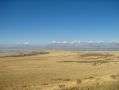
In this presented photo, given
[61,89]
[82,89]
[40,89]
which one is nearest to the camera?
[82,89]

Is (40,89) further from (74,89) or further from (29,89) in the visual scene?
(74,89)

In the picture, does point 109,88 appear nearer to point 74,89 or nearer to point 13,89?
point 74,89

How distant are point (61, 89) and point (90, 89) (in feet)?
10.4

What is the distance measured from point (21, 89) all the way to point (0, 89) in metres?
2.01

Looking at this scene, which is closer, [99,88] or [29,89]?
[99,88]

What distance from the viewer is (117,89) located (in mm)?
14391

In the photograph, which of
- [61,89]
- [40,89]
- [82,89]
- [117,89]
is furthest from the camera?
[40,89]

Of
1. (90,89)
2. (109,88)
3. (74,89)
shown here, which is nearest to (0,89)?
(74,89)

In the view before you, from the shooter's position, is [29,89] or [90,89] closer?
A: [90,89]

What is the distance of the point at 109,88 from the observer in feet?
49.0

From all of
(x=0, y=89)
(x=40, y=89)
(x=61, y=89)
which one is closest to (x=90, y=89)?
(x=61, y=89)

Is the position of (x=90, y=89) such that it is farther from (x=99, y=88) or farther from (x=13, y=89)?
(x=13, y=89)

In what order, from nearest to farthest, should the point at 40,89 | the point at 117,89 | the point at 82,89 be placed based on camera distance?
1. the point at 117,89
2. the point at 82,89
3. the point at 40,89

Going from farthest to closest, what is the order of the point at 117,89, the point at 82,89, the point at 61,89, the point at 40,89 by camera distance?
the point at 40,89, the point at 61,89, the point at 82,89, the point at 117,89
